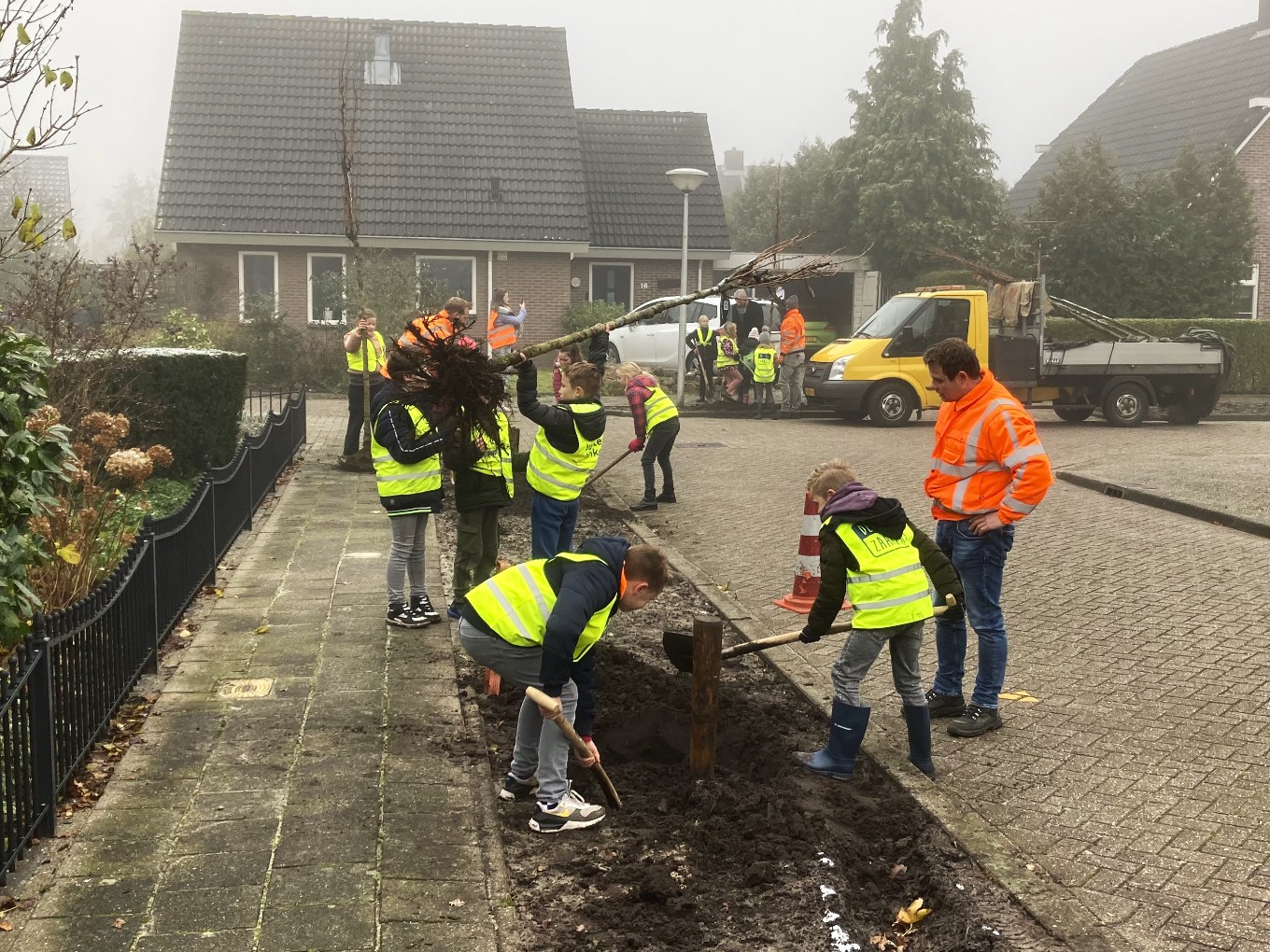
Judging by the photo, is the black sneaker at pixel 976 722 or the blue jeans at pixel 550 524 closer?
the black sneaker at pixel 976 722

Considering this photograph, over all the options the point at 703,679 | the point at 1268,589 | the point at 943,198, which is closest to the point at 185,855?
the point at 703,679

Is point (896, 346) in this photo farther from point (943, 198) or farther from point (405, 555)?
point (943, 198)

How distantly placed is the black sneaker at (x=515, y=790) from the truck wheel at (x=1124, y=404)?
1736cm

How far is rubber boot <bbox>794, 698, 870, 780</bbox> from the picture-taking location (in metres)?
5.68

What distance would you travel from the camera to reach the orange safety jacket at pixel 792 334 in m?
21.7

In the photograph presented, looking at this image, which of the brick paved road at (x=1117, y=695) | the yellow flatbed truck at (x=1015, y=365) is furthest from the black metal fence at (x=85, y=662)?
the yellow flatbed truck at (x=1015, y=365)

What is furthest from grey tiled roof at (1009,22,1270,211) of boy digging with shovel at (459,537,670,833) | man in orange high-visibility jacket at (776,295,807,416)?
boy digging with shovel at (459,537,670,833)

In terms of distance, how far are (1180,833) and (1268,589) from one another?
4851 millimetres

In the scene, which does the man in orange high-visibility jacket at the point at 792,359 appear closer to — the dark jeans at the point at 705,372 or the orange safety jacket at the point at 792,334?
the orange safety jacket at the point at 792,334

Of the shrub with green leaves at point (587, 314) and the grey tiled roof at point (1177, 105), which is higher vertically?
the grey tiled roof at point (1177, 105)

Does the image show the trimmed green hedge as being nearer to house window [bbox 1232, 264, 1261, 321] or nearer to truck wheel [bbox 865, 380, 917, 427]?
truck wheel [bbox 865, 380, 917, 427]

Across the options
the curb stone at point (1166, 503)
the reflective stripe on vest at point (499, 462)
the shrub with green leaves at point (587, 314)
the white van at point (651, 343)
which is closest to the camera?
the reflective stripe on vest at point (499, 462)

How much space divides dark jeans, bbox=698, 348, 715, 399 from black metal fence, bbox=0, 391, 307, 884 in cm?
1516

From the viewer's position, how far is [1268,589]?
9.41 metres
